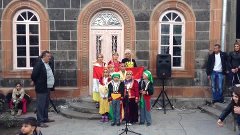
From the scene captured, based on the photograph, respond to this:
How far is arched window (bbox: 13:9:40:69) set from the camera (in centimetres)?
1273

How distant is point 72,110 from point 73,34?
249 centimetres

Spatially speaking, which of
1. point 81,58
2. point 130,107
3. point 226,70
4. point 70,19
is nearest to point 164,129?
point 130,107

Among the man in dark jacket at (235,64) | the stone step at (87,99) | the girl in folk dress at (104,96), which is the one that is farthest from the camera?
the stone step at (87,99)

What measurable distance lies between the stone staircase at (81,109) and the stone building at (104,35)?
→ 0.37m

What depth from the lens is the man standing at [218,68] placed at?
12102mm

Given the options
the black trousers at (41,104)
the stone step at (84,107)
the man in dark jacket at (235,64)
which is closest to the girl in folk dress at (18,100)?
the stone step at (84,107)

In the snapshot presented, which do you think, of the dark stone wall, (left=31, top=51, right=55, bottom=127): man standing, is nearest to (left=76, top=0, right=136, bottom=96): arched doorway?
the dark stone wall

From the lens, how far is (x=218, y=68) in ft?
39.8

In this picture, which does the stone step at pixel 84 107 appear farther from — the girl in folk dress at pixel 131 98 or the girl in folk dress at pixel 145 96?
the girl in folk dress at pixel 145 96

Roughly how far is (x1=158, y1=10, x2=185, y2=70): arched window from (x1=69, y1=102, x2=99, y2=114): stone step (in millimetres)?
2967

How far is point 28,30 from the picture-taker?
503 inches

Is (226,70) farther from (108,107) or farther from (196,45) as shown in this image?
(108,107)

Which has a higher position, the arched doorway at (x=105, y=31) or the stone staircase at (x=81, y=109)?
the arched doorway at (x=105, y=31)

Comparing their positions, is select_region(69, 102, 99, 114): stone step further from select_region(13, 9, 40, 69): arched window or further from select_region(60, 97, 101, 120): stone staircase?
select_region(13, 9, 40, 69): arched window
